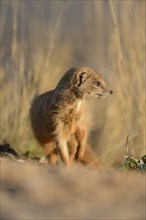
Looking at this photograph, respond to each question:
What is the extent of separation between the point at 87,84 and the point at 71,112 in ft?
1.05

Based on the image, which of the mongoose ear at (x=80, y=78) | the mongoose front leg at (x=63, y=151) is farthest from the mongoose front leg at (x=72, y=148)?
the mongoose ear at (x=80, y=78)

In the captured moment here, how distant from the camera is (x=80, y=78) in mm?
7625

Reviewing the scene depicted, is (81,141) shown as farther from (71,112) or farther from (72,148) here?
(71,112)

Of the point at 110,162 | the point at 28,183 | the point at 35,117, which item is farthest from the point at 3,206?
the point at 110,162

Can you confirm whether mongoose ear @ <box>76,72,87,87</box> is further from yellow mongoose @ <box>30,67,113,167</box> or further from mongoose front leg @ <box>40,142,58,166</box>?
mongoose front leg @ <box>40,142,58,166</box>

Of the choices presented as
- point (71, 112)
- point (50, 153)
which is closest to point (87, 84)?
point (71, 112)

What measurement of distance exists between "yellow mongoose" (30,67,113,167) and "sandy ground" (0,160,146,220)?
12.4 ft

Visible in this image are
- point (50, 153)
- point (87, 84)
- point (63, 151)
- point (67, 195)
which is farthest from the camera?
point (50, 153)

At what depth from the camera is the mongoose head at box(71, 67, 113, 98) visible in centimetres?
760

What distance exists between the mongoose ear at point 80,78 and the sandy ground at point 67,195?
12.9 feet

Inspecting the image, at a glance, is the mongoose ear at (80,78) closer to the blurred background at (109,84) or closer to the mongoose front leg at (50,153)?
the mongoose front leg at (50,153)

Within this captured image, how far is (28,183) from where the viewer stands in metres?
3.39

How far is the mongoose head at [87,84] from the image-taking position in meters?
7.60

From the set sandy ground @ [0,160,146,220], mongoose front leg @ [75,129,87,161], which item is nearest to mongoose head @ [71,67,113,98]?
mongoose front leg @ [75,129,87,161]
